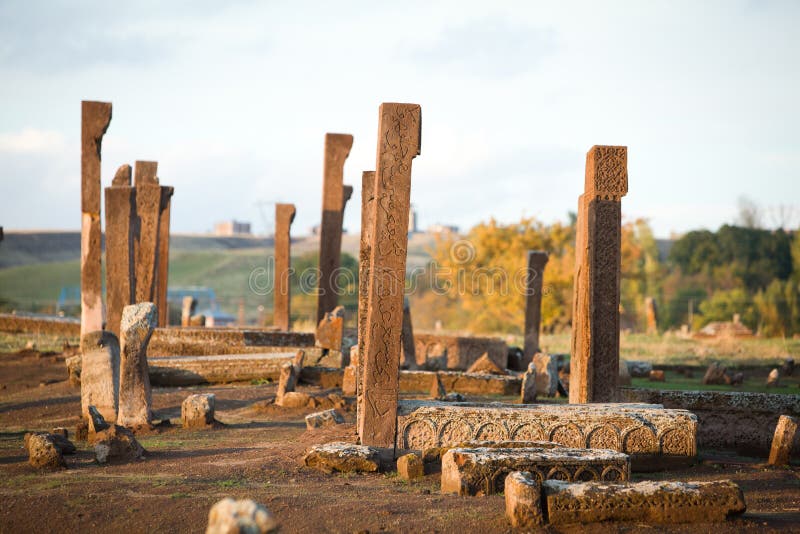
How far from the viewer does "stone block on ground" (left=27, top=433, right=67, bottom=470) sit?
281 inches

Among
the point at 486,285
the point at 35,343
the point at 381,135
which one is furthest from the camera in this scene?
the point at 486,285

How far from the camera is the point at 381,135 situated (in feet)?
25.4

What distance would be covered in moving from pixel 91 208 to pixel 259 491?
8.85m

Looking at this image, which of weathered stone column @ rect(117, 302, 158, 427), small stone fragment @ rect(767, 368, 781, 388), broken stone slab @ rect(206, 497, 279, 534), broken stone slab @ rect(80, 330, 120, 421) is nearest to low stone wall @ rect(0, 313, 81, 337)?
broken stone slab @ rect(80, 330, 120, 421)

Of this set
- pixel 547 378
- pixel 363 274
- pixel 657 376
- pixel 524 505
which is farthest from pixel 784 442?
pixel 657 376

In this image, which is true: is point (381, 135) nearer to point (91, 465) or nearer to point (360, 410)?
point (360, 410)

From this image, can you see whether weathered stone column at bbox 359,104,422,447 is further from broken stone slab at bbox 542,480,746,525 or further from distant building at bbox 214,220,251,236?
distant building at bbox 214,220,251,236

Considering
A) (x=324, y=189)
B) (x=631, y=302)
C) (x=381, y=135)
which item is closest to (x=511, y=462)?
(x=381, y=135)

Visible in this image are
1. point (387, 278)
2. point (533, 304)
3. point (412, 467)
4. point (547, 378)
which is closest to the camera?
point (412, 467)

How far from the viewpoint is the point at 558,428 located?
7.63m

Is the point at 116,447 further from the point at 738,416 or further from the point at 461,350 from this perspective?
the point at 461,350

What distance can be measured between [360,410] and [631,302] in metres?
40.7

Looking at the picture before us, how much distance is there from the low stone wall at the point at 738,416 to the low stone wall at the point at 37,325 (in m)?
15.6

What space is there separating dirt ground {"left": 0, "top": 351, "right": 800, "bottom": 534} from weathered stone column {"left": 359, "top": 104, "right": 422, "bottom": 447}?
0.62 m
